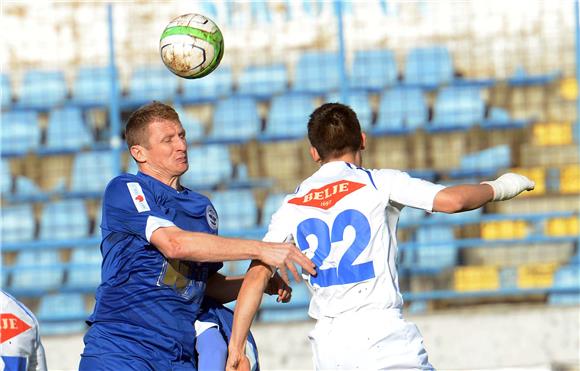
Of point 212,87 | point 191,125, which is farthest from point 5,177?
point 212,87

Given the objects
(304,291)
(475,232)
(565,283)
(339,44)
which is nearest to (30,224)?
(304,291)

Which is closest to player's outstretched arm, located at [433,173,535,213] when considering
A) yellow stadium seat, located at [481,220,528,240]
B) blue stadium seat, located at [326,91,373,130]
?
yellow stadium seat, located at [481,220,528,240]

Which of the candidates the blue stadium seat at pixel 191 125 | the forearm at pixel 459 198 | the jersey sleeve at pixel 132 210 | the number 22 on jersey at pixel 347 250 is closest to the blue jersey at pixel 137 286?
the jersey sleeve at pixel 132 210

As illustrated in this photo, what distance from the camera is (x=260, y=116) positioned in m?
11.0

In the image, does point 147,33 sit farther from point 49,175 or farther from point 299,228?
point 299,228

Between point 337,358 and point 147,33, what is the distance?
25.8ft

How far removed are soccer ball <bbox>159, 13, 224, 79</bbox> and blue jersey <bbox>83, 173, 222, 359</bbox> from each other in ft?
3.25

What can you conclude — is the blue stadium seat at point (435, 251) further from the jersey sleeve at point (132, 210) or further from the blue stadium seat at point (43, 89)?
the jersey sleeve at point (132, 210)

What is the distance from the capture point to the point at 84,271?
1047cm

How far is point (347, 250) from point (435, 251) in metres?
6.07

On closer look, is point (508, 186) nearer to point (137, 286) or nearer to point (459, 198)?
point (459, 198)

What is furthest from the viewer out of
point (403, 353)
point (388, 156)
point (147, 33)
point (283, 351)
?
point (147, 33)

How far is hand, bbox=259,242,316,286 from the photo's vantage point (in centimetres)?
418

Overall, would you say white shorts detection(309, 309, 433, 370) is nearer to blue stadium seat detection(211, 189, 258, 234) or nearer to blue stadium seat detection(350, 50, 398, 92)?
blue stadium seat detection(211, 189, 258, 234)
